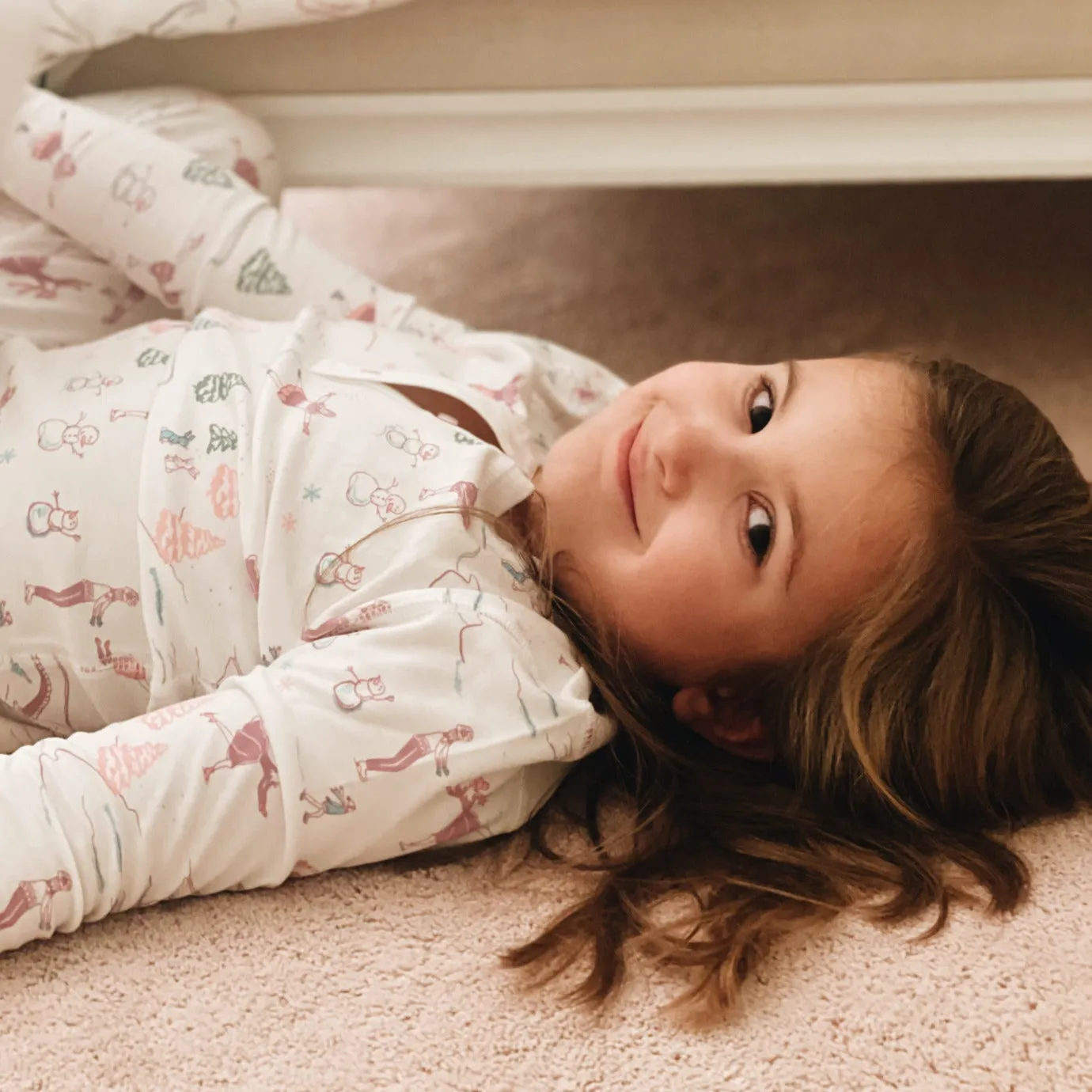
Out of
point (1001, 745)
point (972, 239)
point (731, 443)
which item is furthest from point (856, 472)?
point (972, 239)

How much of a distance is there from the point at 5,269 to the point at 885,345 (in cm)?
83

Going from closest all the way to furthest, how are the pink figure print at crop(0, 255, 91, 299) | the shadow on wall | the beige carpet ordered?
the beige carpet, the pink figure print at crop(0, 255, 91, 299), the shadow on wall

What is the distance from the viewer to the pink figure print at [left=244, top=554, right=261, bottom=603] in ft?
2.51

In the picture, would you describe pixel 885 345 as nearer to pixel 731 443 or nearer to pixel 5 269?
pixel 731 443

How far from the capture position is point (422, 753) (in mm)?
697

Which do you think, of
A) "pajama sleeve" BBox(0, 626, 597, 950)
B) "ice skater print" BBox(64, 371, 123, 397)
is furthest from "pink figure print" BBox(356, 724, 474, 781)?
"ice skater print" BBox(64, 371, 123, 397)

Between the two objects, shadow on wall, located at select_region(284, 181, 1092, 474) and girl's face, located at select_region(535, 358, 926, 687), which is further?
shadow on wall, located at select_region(284, 181, 1092, 474)

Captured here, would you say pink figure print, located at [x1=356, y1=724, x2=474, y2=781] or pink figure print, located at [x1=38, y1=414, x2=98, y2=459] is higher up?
pink figure print, located at [x1=38, y1=414, x2=98, y2=459]

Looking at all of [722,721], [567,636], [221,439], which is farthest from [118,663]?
[722,721]

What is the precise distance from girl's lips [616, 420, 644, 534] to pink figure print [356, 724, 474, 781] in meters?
0.18

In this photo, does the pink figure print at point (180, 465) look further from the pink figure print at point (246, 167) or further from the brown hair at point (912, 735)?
the pink figure print at point (246, 167)

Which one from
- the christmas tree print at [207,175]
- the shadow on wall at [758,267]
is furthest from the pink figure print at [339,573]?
the shadow on wall at [758,267]

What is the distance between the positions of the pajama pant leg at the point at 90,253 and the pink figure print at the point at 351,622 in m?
0.38

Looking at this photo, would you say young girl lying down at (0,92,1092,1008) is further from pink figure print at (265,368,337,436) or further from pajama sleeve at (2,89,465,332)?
pajama sleeve at (2,89,465,332)
